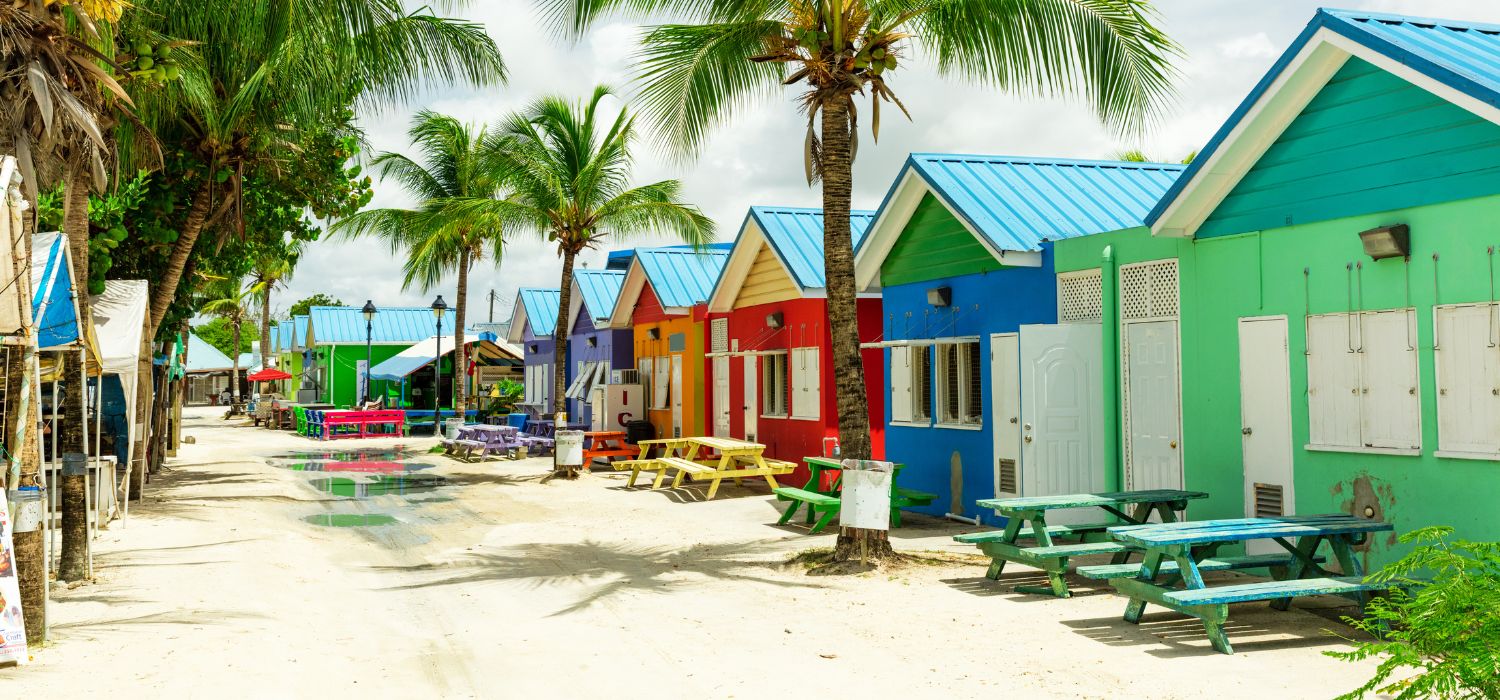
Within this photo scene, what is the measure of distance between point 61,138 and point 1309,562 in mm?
9461

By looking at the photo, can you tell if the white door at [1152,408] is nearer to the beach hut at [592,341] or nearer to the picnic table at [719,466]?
the picnic table at [719,466]

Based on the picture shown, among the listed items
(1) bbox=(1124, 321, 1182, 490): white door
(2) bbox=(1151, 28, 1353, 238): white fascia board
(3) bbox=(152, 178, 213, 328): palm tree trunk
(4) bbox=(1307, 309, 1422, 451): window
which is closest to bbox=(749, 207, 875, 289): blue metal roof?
(1) bbox=(1124, 321, 1182, 490): white door

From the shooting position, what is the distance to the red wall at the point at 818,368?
1706 cm

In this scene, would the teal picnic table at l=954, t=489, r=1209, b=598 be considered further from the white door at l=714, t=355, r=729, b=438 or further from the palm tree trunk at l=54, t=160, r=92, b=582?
the white door at l=714, t=355, r=729, b=438

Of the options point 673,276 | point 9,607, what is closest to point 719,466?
point 673,276

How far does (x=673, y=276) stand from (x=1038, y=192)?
35.0 ft

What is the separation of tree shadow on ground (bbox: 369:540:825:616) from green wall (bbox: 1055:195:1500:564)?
3.76 metres

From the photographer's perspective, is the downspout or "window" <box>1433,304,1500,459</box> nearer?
"window" <box>1433,304,1500,459</box>

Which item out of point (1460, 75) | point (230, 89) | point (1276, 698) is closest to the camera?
point (1276, 698)

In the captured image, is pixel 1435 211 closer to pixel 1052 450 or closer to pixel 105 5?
pixel 1052 450

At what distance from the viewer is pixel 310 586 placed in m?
9.62

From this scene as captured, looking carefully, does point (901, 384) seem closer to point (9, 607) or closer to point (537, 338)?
point (9, 607)

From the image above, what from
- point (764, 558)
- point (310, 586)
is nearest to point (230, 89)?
point (310, 586)

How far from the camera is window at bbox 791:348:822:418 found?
1742cm
